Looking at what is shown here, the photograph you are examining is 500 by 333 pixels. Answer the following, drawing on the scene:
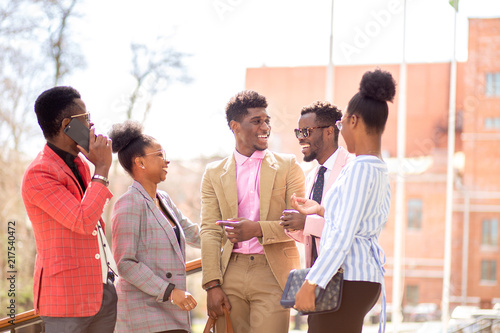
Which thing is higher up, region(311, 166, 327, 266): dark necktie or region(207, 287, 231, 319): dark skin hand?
region(311, 166, 327, 266): dark necktie

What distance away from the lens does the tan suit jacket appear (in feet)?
9.21

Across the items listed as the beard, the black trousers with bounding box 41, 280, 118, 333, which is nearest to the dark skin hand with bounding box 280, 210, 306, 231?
the beard

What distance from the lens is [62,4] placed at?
16.0 metres

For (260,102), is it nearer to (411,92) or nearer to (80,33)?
(80,33)

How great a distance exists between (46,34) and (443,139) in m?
29.4

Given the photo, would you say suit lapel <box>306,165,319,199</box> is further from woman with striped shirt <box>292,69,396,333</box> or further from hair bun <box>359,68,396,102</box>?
hair bun <box>359,68,396,102</box>

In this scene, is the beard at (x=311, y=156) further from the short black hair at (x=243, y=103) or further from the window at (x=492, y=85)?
the window at (x=492, y=85)

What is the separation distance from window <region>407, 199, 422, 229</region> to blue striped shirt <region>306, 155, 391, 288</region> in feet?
121

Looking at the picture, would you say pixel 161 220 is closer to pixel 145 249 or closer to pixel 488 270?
pixel 145 249

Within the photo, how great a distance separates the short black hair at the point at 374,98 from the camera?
7.06 feet

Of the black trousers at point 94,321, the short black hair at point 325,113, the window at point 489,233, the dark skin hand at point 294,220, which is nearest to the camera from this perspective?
the black trousers at point 94,321

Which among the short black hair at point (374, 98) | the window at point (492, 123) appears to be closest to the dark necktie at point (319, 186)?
the short black hair at point (374, 98)

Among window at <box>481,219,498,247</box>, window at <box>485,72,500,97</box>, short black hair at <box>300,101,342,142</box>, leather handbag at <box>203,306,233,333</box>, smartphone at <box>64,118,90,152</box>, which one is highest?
window at <box>485,72,500,97</box>

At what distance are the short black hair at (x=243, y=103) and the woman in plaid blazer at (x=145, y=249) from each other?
1.42 ft
